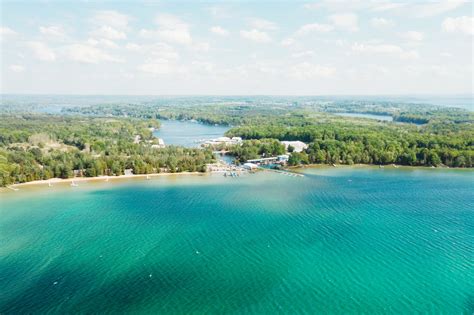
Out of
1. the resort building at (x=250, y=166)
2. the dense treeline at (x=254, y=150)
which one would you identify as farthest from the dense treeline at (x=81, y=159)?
the dense treeline at (x=254, y=150)

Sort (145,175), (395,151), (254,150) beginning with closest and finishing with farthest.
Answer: (145,175) → (395,151) → (254,150)

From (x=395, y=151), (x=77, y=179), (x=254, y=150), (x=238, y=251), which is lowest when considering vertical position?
(x=238, y=251)

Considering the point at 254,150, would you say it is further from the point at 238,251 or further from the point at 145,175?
the point at 238,251

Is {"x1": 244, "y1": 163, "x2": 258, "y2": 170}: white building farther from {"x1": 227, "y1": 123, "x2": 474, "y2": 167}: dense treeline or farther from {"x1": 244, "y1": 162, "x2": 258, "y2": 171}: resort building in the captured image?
{"x1": 227, "y1": 123, "x2": 474, "y2": 167}: dense treeline

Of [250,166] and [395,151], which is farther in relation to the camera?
[395,151]

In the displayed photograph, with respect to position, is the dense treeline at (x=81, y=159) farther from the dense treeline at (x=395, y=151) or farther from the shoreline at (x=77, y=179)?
the dense treeline at (x=395, y=151)

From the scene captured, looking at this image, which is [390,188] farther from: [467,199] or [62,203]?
[62,203]

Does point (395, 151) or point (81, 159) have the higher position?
point (81, 159)

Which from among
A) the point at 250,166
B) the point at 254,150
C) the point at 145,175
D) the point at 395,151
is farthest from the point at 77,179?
the point at 395,151
